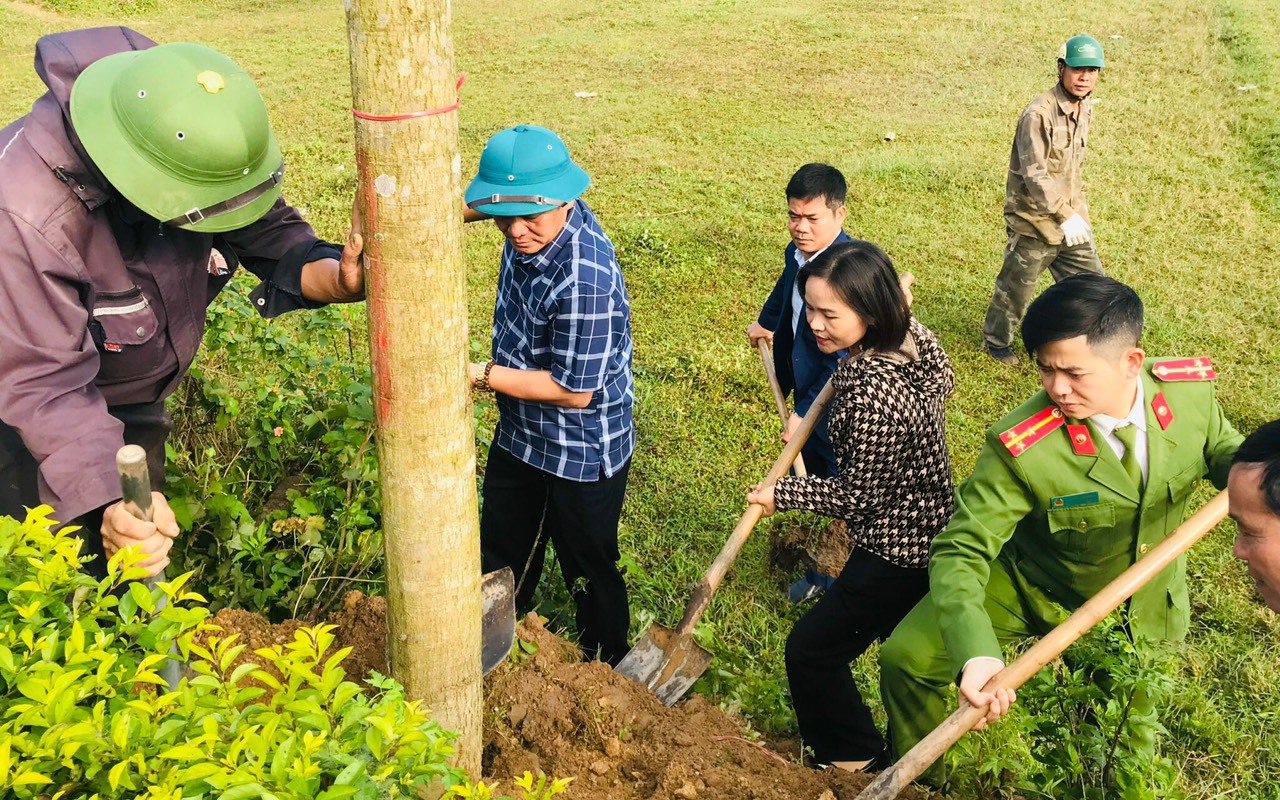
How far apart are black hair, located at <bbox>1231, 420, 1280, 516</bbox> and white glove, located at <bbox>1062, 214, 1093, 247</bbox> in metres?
4.33

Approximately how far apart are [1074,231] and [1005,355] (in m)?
0.86

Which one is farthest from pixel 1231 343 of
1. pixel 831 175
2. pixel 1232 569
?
pixel 831 175

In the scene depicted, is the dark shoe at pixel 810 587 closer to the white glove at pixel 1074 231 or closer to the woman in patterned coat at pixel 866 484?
the woman in patterned coat at pixel 866 484

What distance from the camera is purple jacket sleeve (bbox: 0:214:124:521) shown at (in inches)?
88.9

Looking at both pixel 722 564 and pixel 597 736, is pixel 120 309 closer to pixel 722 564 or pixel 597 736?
Answer: pixel 597 736

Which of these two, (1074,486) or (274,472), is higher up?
(1074,486)

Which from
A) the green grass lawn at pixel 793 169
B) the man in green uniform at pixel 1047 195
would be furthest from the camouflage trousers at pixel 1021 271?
the green grass lawn at pixel 793 169

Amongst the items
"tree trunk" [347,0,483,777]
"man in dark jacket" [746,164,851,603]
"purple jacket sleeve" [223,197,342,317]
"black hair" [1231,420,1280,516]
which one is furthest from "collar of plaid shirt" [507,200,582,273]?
"black hair" [1231,420,1280,516]

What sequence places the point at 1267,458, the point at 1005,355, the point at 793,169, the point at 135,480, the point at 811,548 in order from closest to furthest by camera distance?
1. the point at 135,480
2. the point at 1267,458
3. the point at 811,548
4. the point at 1005,355
5. the point at 793,169

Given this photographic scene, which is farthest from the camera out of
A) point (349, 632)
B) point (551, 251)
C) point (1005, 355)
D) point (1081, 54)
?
point (1005, 355)

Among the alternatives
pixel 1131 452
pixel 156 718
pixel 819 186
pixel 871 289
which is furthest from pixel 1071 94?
pixel 156 718

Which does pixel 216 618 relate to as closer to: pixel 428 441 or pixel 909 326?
pixel 428 441

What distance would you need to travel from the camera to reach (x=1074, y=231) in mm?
6098

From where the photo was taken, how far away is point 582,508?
3.39 m
